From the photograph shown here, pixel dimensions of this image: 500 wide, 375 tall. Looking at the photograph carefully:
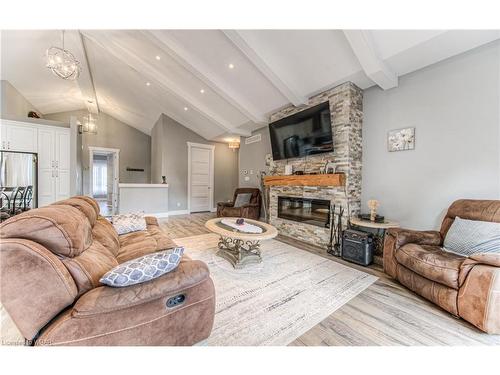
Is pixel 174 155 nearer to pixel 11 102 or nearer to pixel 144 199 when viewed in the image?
pixel 144 199

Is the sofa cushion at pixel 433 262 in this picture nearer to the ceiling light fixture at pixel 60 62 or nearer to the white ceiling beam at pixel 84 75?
the ceiling light fixture at pixel 60 62

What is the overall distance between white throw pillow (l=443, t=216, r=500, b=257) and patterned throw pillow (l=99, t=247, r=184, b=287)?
267 cm

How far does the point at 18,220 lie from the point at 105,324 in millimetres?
641

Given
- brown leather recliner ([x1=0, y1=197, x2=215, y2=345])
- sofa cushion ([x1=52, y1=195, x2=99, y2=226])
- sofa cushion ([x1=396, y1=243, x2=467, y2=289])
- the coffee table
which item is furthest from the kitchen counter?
sofa cushion ([x1=396, y1=243, x2=467, y2=289])

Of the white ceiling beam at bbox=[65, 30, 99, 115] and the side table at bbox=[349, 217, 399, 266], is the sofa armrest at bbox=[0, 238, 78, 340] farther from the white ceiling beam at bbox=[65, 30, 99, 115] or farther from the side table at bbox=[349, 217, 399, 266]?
the white ceiling beam at bbox=[65, 30, 99, 115]

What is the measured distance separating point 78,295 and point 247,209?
425cm

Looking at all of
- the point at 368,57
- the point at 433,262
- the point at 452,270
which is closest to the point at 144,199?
the point at 368,57

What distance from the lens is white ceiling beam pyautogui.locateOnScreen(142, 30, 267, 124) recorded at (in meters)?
3.49

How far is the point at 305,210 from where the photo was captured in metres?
3.98

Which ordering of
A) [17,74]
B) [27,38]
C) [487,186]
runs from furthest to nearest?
[17,74] → [27,38] → [487,186]

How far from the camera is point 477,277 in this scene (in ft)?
5.02

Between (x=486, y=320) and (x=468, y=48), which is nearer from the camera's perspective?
(x=486, y=320)
